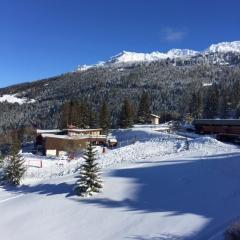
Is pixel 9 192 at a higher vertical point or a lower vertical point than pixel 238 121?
lower

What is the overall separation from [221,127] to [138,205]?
4379 cm

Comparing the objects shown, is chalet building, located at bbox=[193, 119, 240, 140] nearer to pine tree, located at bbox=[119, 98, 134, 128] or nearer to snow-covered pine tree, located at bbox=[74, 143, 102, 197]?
pine tree, located at bbox=[119, 98, 134, 128]

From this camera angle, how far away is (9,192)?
37438mm

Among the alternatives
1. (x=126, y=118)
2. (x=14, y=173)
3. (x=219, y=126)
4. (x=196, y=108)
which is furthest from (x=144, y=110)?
(x=14, y=173)

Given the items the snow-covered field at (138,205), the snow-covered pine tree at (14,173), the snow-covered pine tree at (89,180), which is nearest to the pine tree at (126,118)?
the snow-covered pine tree at (14,173)

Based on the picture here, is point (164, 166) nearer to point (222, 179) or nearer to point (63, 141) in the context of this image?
point (222, 179)

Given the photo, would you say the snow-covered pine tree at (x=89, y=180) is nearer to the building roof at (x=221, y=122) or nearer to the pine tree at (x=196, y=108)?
the building roof at (x=221, y=122)

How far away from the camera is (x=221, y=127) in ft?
226

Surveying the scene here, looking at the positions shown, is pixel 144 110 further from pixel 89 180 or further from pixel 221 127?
pixel 89 180

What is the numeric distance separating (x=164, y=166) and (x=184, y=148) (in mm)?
12900

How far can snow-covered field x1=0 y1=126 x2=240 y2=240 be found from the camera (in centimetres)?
2333

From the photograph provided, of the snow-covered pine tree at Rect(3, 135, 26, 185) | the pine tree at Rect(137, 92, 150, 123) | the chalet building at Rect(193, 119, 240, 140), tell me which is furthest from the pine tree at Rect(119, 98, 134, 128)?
the snow-covered pine tree at Rect(3, 135, 26, 185)

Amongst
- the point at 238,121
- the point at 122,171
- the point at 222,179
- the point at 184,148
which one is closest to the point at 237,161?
the point at 222,179

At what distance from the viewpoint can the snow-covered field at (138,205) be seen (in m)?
23.3
